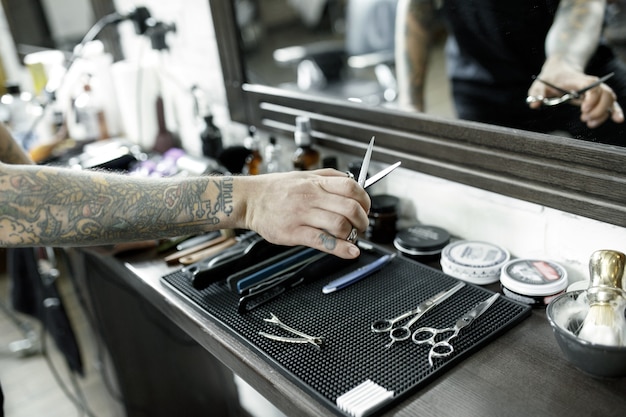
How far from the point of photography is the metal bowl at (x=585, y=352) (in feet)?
2.27

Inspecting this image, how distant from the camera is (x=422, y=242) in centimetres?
110

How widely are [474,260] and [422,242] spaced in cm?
12

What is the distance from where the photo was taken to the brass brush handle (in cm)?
74

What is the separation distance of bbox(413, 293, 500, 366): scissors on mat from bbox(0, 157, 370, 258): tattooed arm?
0.16 metres

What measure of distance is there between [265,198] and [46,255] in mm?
1444

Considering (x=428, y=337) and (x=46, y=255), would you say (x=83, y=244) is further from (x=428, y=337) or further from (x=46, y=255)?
(x=46, y=255)

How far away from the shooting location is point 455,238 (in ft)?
3.82

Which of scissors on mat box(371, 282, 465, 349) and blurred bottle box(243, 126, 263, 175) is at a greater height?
blurred bottle box(243, 126, 263, 175)

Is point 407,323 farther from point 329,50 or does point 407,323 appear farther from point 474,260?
A: point 329,50

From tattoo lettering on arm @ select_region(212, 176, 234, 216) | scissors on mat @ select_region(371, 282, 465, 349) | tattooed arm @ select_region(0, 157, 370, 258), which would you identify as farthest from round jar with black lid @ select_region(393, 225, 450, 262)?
tattoo lettering on arm @ select_region(212, 176, 234, 216)

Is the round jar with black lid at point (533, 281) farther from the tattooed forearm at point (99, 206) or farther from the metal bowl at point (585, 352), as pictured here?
the tattooed forearm at point (99, 206)

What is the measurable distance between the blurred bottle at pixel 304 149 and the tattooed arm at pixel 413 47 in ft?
0.85

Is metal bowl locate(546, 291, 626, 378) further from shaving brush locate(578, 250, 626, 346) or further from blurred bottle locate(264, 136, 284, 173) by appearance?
blurred bottle locate(264, 136, 284, 173)

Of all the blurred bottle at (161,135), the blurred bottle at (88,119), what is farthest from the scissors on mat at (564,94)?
the blurred bottle at (88,119)
